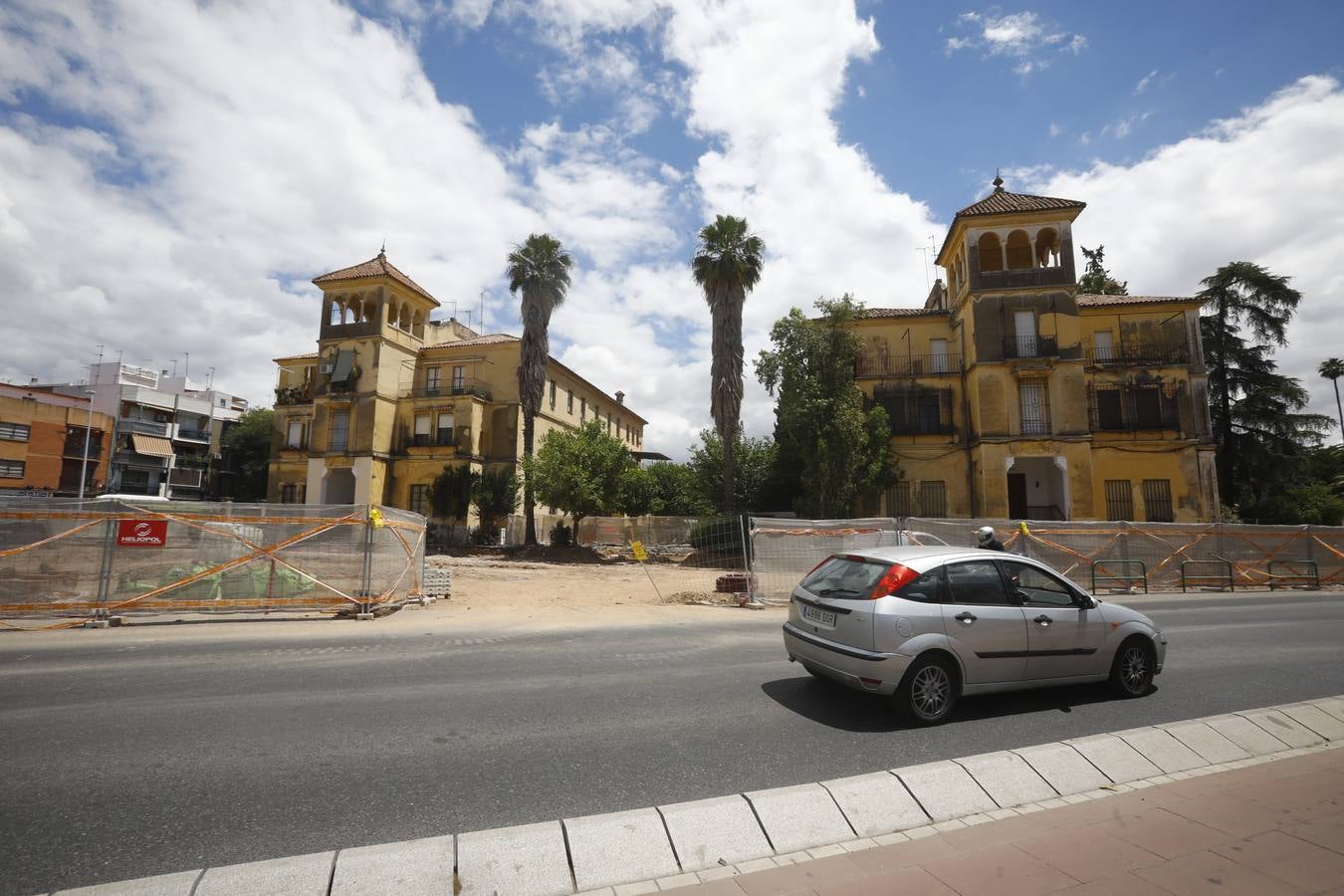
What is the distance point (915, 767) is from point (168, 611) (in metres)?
12.3

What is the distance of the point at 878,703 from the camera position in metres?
5.88

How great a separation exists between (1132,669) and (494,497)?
3206cm

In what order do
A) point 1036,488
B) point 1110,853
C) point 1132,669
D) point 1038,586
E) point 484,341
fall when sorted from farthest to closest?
point 484,341
point 1036,488
point 1132,669
point 1038,586
point 1110,853

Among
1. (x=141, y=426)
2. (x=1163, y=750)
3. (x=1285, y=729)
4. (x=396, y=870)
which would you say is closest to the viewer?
(x=396, y=870)

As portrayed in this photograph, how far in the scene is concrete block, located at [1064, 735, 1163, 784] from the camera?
4.11 m

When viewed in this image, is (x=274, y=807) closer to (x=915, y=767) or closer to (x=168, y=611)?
(x=915, y=767)

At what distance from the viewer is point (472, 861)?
9.58ft

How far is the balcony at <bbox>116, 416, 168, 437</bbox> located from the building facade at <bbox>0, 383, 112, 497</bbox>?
132 cm

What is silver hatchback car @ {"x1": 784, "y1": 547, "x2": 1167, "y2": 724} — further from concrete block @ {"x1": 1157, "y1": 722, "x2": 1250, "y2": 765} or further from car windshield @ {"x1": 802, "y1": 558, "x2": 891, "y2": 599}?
concrete block @ {"x1": 1157, "y1": 722, "x2": 1250, "y2": 765}

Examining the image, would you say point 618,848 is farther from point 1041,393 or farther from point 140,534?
point 1041,393

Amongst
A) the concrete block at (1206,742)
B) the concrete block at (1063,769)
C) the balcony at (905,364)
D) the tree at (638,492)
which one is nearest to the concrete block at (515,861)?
the concrete block at (1063,769)

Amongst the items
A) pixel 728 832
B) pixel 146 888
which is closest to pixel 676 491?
pixel 728 832

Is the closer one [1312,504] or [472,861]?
[472,861]

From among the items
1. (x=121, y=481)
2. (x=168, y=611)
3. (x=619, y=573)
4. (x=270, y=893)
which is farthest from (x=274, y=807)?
(x=121, y=481)
